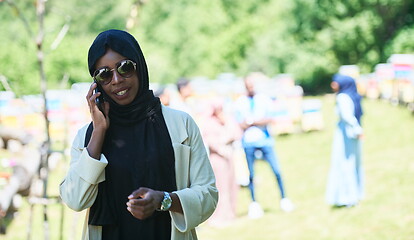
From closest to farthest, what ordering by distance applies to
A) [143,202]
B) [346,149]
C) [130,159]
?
[143,202]
[130,159]
[346,149]

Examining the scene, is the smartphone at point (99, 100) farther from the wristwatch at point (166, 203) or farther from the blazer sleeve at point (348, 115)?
the blazer sleeve at point (348, 115)

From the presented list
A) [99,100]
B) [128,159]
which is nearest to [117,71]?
[99,100]

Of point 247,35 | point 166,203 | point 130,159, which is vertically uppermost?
point 247,35

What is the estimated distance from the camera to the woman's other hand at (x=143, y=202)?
2410mm

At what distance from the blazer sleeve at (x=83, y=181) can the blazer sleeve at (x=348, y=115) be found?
672cm

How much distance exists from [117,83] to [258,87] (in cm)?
1144

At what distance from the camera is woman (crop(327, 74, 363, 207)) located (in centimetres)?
895

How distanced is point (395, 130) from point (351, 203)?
7.99 m

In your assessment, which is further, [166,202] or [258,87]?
[258,87]

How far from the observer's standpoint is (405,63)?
19.0 metres

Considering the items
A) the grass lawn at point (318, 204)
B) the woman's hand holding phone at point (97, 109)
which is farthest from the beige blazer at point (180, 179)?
the grass lawn at point (318, 204)

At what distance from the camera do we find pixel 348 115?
8922 millimetres

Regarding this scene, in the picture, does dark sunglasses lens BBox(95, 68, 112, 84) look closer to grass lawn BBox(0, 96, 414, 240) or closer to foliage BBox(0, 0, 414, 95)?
grass lawn BBox(0, 96, 414, 240)

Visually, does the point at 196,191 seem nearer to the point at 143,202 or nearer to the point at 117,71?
the point at 143,202
